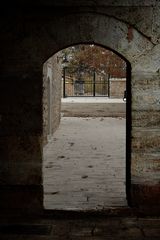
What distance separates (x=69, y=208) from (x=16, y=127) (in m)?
1.24

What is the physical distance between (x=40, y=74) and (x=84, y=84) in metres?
24.6

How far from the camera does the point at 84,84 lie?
31328 millimetres

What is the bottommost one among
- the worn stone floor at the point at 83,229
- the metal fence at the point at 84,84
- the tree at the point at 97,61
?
the metal fence at the point at 84,84

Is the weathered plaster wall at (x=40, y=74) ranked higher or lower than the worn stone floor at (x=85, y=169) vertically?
higher

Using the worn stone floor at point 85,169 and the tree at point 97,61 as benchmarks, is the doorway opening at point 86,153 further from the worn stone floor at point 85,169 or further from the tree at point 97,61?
the tree at point 97,61

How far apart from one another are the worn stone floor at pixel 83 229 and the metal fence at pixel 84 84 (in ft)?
73.5

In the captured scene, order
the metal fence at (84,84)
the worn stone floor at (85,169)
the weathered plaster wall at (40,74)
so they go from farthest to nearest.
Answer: the metal fence at (84,84), the worn stone floor at (85,169), the weathered plaster wall at (40,74)

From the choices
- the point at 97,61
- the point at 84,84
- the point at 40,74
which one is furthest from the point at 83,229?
the point at 97,61

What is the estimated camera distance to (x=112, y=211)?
6.78 metres

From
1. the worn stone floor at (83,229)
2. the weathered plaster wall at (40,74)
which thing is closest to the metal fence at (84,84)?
the weathered plaster wall at (40,74)

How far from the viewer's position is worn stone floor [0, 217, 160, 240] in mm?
5930

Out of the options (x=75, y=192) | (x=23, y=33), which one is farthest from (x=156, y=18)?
(x=75, y=192)

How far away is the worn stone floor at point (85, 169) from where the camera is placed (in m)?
7.32

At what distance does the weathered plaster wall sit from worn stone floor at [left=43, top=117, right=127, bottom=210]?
0.49m
